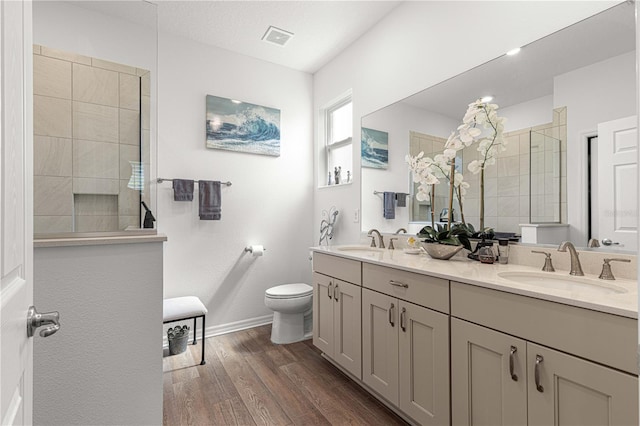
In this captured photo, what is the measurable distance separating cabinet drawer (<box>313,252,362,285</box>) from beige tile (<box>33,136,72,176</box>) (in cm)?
155

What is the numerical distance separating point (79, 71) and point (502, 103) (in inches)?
88.8

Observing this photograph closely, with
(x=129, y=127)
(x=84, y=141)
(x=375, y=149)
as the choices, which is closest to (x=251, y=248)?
(x=375, y=149)

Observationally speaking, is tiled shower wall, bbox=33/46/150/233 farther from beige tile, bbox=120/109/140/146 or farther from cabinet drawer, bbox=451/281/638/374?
cabinet drawer, bbox=451/281/638/374

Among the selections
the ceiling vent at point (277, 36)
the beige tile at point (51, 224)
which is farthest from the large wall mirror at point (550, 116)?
the beige tile at point (51, 224)

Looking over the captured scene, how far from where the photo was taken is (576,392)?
945 millimetres

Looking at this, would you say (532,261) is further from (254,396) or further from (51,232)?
(51,232)

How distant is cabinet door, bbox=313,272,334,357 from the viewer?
2.13m

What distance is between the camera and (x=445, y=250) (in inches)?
68.9

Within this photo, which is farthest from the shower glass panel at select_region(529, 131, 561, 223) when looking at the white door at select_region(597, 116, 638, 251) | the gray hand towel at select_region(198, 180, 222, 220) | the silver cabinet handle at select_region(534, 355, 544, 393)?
the gray hand towel at select_region(198, 180, 222, 220)

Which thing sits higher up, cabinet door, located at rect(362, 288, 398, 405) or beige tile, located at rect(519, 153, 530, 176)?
beige tile, located at rect(519, 153, 530, 176)

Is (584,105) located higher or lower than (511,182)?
higher

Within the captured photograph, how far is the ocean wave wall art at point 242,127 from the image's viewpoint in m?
2.84

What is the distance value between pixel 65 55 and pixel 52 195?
0.72m

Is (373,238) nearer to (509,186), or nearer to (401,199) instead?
(401,199)
